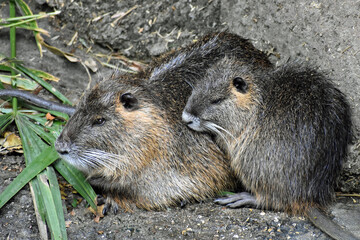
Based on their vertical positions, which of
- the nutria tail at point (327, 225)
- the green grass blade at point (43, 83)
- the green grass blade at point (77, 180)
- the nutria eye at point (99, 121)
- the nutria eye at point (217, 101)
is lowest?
the nutria tail at point (327, 225)

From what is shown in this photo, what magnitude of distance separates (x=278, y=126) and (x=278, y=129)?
0.02 meters

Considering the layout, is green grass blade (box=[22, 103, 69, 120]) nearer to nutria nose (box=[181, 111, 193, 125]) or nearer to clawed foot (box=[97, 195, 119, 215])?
clawed foot (box=[97, 195, 119, 215])

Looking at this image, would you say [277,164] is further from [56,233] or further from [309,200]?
[56,233]

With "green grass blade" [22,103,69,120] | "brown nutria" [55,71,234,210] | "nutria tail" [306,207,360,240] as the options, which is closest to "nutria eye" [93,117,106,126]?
"brown nutria" [55,71,234,210]

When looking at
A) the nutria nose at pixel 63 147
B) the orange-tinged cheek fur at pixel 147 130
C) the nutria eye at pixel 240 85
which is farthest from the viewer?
the nutria eye at pixel 240 85

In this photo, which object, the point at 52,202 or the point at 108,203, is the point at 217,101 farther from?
the point at 52,202

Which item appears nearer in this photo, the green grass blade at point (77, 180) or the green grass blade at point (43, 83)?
the green grass blade at point (77, 180)

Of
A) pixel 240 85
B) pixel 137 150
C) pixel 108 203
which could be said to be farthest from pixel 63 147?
pixel 240 85

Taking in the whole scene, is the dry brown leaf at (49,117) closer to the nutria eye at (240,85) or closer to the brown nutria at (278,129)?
the brown nutria at (278,129)

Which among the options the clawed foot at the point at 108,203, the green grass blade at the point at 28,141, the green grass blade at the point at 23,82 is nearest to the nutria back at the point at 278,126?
the clawed foot at the point at 108,203

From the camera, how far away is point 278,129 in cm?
339

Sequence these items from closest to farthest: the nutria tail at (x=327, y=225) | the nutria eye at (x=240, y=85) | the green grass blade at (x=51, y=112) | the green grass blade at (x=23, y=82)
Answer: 1. the nutria tail at (x=327, y=225)
2. the nutria eye at (x=240, y=85)
3. the green grass blade at (x=51, y=112)
4. the green grass blade at (x=23, y=82)

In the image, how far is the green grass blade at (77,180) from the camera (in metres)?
3.55

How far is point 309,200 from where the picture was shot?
11.1ft
